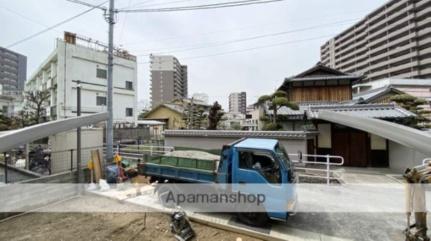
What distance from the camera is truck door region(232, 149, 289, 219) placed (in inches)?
173

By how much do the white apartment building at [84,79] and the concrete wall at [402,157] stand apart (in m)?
22.2

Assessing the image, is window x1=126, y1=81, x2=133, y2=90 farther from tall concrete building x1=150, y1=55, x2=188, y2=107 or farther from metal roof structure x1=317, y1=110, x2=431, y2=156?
tall concrete building x1=150, y1=55, x2=188, y2=107

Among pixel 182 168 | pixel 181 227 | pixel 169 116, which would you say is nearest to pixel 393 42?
pixel 169 116

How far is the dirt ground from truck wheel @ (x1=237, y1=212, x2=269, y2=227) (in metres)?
0.39

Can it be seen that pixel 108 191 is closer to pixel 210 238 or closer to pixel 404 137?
pixel 210 238

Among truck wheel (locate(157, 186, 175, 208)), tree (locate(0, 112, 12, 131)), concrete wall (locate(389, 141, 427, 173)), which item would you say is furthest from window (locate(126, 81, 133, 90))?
concrete wall (locate(389, 141, 427, 173))

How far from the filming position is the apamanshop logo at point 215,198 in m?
4.72

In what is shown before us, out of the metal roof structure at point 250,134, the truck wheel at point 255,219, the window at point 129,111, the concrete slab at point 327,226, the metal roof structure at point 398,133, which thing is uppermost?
the window at point 129,111

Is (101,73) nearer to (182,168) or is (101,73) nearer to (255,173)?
(182,168)

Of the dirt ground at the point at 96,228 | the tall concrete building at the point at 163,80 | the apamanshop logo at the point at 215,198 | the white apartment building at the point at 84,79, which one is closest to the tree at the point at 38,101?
the white apartment building at the point at 84,79

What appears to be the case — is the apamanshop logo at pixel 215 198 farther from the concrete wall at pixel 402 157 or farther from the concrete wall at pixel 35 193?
the concrete wall at pixel 402 157

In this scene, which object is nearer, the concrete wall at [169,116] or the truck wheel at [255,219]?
the truck wheel at [255,219]

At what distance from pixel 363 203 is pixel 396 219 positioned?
0.95 meters

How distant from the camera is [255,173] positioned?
462cm
